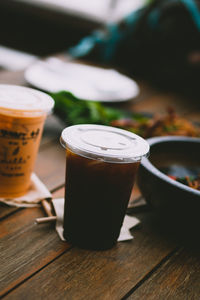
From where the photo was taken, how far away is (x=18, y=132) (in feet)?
2.59

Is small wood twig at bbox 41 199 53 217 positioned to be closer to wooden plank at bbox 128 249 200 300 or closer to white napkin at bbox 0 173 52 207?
white napkin at bbox 0 173 52 207

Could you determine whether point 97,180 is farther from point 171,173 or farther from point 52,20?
point 52,20

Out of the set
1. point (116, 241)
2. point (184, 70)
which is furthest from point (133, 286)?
point (184, 70)

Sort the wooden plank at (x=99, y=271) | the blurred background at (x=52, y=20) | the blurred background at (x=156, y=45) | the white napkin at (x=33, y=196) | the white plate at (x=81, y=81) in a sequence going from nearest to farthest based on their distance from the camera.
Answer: the wooden plank at (x=99, y=271)
the white napkin at (x=33, y=196)
the white plate at (x=81, y=81)
the blurred background at (x=156, y=45)
the blurred background at (x=52, y=20)

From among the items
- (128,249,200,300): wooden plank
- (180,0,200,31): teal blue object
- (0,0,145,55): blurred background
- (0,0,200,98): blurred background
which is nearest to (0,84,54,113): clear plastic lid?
(128,249,200,300): wooden plank

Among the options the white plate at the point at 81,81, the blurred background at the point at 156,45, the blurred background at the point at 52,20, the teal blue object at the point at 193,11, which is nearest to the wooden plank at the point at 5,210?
the white plate at the point at 81,81

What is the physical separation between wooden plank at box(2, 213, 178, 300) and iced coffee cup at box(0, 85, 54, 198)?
0.68 ft

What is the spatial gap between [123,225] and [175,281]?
0.55ft

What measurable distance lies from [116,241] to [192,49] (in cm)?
154

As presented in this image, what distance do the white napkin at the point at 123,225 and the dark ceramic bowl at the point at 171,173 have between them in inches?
2.3

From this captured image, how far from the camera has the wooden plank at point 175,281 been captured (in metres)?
0.66

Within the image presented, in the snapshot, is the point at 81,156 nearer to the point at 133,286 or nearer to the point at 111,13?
the point at 133,286

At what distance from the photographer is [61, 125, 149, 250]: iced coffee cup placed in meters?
0.68

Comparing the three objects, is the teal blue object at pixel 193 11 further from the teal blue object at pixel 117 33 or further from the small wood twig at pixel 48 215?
the small wood twig at pixel 48 215
